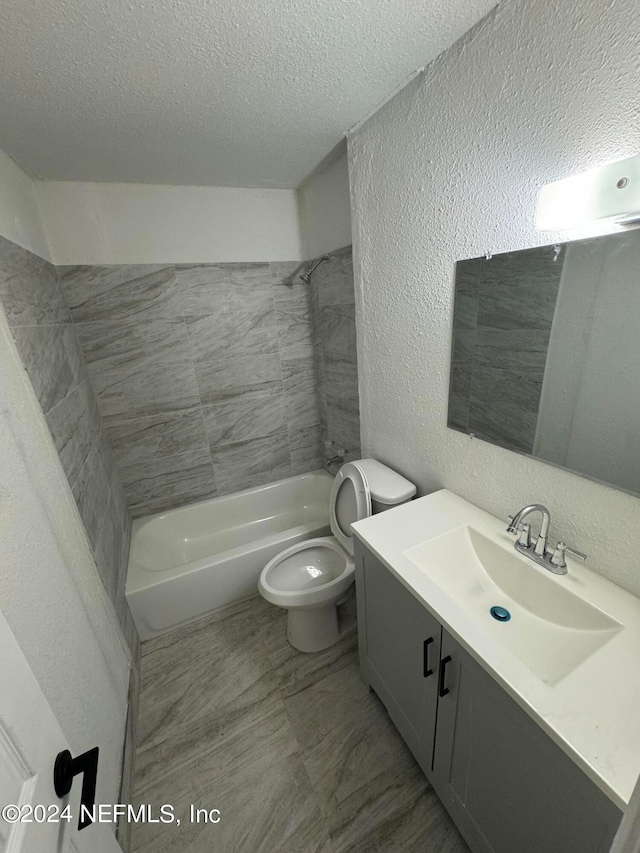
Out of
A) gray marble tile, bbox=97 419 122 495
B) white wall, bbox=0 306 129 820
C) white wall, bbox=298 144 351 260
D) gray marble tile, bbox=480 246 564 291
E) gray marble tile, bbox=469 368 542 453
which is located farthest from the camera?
gray marble tile, bbox=97 419 122 495

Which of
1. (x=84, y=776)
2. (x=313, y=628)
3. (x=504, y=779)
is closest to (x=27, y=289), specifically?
(x=84, y=776)

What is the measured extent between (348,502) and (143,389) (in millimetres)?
1412

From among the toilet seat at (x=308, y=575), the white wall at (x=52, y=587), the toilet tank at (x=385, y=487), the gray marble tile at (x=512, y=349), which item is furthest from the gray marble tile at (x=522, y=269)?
the white wall at (x=52, y=587)

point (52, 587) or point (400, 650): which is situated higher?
point (52, 587)

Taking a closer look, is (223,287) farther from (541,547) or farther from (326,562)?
(541,547)

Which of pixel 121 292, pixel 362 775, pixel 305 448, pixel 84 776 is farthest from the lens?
pixel 305 448

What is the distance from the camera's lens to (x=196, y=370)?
2217 millimetres

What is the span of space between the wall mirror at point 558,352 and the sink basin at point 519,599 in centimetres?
33

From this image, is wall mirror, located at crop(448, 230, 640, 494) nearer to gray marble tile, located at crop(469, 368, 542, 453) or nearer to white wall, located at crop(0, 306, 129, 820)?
gray marble tile, located at crop(469, 368, 542, 453)

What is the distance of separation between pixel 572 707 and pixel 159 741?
153cm

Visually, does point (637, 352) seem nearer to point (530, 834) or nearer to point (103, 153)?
point (530, 834)

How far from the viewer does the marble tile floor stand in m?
1.12

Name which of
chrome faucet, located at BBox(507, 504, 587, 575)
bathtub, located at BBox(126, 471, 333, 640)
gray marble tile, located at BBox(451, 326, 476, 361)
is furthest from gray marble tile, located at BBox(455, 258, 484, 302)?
bathtub, located at BBox(126, 471, 333, 640)

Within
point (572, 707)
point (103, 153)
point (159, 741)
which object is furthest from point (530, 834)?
point (103, 153)
